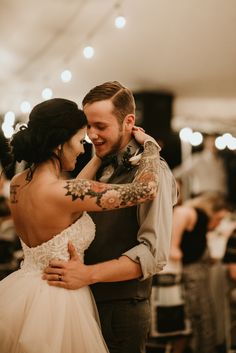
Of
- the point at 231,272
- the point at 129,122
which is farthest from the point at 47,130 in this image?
the point at 231,272

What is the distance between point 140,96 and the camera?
22.9ft

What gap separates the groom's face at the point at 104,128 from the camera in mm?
1980

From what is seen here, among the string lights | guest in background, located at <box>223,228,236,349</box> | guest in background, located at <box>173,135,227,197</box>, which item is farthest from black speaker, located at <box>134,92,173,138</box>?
guest in background, located at <box>223,228,236,349</box>

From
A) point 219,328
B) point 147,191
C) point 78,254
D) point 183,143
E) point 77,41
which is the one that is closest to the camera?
point 147,191

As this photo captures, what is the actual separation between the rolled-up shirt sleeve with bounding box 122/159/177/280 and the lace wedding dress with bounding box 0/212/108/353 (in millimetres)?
204

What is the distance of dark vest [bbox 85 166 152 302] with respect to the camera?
77.0 inches

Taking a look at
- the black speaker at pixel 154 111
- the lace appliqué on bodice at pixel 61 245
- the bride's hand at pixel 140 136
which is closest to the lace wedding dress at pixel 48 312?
the lace appliqué on bodice at pixel 61 245

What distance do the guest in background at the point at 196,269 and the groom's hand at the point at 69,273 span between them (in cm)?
221

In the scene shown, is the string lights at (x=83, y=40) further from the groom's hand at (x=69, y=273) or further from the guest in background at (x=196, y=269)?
the groom's hand at (x=69, y=273)

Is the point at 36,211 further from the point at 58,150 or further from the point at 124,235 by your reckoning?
the point at 124,235

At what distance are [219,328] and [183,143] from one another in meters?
5.19

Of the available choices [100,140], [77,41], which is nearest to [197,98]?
[77,41]

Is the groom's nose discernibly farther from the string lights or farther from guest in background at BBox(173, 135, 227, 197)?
guest in background at BBox(173, 135, 227, 197)

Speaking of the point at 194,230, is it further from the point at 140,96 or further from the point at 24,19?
the point at 140,96
